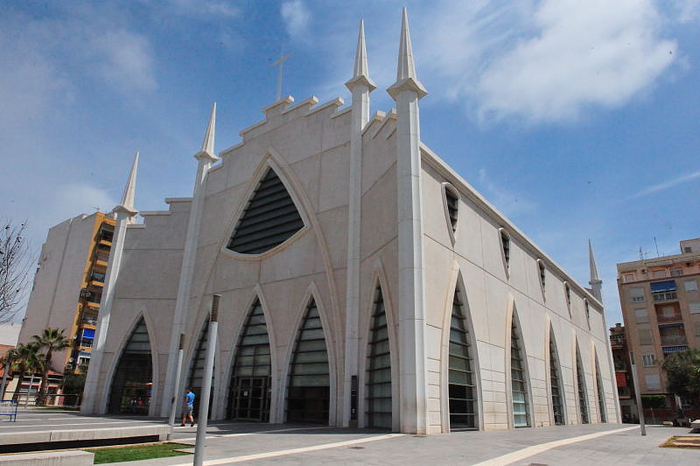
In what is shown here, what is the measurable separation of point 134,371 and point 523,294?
2323 centimetres

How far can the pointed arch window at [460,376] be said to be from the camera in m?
17.8

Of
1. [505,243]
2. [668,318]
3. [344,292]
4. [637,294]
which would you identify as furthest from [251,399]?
[637,294]

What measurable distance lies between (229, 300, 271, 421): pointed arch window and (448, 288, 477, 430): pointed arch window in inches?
387

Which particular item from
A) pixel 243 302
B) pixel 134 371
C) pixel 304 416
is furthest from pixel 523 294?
pixel 134 371

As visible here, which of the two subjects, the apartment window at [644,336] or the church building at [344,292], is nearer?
the church building at [344,292]

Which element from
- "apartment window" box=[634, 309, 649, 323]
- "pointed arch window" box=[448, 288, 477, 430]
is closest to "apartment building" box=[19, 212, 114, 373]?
"pointed arch window" box=[448, 288, 477, 430]

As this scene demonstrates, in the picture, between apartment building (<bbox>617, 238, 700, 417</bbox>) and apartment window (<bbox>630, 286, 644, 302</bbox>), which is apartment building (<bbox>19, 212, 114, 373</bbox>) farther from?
apartment window (<bbox>630, 286, 644, 302</bbox>)

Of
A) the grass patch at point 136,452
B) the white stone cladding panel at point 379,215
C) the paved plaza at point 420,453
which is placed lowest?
the grass patch at point 136,452

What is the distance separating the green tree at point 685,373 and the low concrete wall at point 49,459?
47.8 meters

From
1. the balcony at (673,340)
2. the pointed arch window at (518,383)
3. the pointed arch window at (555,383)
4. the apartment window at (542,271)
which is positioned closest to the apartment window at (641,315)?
the balcony at (673,340)

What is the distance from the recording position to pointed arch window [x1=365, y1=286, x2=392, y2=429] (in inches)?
714

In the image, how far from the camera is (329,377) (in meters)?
21.4

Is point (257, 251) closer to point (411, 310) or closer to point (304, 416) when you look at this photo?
point (304, 416)

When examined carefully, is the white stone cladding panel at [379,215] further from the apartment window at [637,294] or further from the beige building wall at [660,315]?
the apartment window at [637,294]
